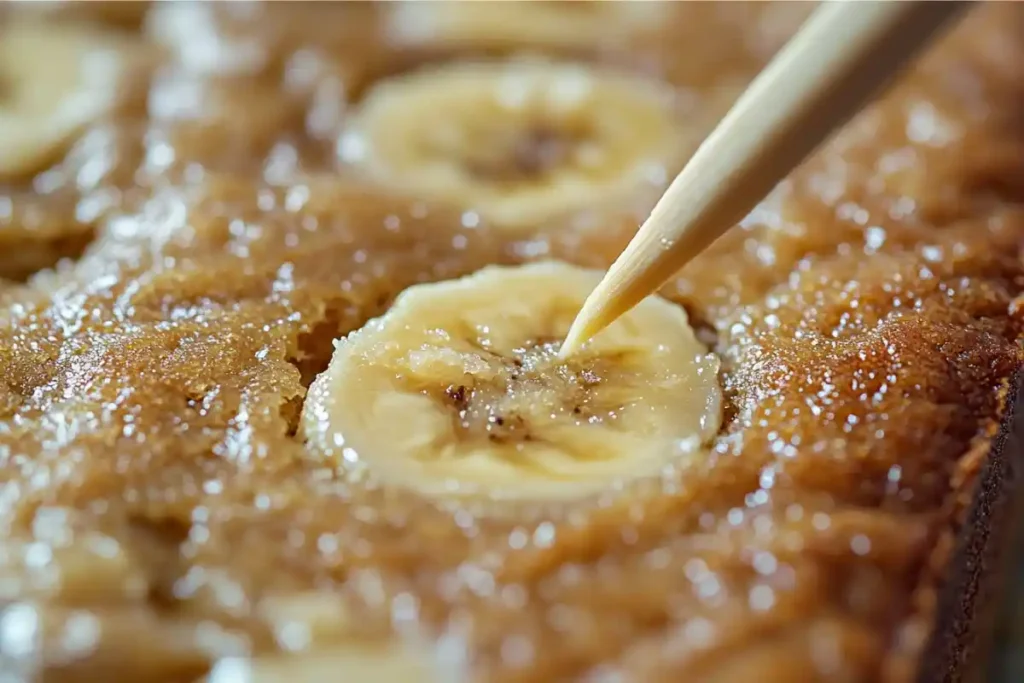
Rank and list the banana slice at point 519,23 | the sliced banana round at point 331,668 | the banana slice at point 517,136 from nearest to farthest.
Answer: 1. the sliced banana round at point 331,668
2. the banana slice at point 517,136
3. the banana slice at point 519,23

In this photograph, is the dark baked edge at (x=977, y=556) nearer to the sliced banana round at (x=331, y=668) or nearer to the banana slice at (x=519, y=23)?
the sliced banana round at (x=331, y=668)

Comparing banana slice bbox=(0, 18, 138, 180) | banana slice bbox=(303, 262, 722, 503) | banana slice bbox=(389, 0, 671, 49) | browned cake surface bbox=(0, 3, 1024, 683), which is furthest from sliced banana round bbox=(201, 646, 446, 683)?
banana slice bbox=(389, 0, 671, 49)

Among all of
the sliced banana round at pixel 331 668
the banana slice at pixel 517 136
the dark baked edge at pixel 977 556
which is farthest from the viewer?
the banana slice at pixel 517 136


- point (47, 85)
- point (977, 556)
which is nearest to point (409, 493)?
point (977, 556)

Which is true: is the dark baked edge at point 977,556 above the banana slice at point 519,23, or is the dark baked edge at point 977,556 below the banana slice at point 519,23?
below

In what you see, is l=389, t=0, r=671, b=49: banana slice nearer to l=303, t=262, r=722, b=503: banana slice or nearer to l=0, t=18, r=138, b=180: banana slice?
l=0, t=18, r=138, b=180: banana slice

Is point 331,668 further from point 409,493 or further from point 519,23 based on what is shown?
point 519,23

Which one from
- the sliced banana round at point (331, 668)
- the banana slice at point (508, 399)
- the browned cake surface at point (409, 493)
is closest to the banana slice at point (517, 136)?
the browned cake surface at point (409, 493)
